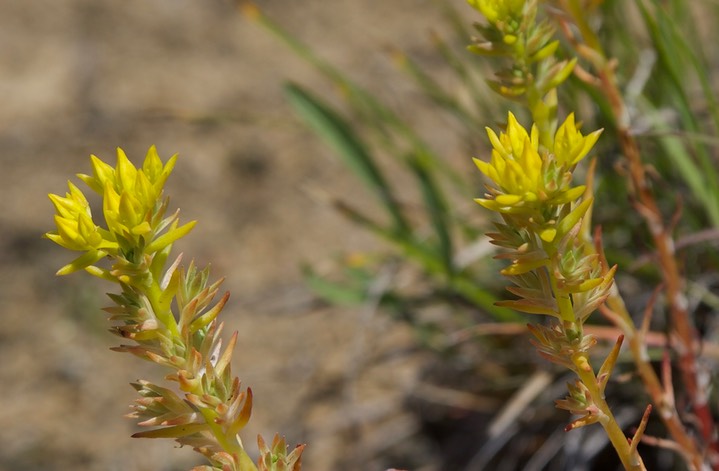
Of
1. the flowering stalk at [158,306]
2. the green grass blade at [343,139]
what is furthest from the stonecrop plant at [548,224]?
the green grass blade at [343,139]

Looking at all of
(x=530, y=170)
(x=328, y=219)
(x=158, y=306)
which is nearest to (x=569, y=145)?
(x=530, y=170)

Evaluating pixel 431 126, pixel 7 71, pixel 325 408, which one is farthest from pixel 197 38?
pixel 325 408

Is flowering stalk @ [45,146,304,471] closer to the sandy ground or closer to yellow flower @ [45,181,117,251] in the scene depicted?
yellow flower @ [45,181,117,251]

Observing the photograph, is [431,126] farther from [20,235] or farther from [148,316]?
[148,316]

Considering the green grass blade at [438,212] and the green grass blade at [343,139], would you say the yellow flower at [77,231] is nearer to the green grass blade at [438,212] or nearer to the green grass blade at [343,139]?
the green grass blade at [438,212]

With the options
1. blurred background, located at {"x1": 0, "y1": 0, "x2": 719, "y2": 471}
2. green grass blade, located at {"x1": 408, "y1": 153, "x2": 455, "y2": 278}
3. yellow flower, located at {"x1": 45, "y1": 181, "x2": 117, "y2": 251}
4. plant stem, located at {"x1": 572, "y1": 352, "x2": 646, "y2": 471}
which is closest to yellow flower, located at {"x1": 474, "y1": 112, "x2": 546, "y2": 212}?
plant stem, located at {"x1": 572, "y1": 352, "x2": 646, "y2": 471}

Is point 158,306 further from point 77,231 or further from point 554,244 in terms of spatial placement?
point 554,244
